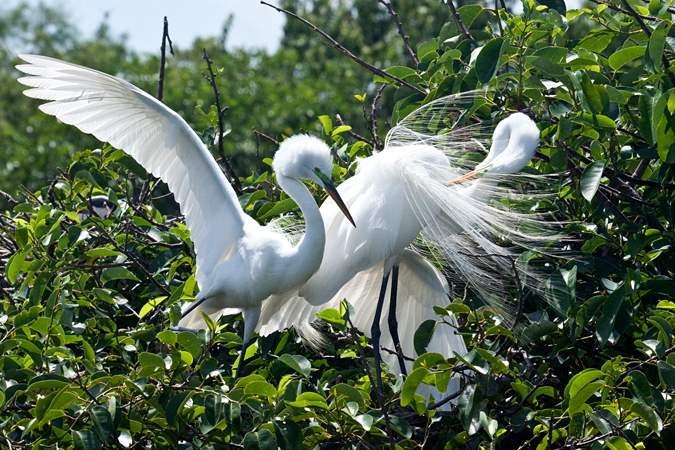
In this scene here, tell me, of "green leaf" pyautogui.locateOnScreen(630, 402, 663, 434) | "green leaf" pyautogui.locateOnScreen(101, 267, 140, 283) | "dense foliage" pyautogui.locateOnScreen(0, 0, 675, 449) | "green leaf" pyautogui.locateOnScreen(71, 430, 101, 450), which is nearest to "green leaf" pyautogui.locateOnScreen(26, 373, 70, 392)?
"dense foliage" pyautogui.locateOnScreen(0, 0, 675, 449)

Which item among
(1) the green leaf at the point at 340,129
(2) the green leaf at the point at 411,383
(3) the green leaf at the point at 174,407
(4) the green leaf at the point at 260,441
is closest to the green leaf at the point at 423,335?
(2) the green leaf at the point at 411,383

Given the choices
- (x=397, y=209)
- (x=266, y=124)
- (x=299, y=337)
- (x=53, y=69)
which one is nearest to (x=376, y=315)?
(x=299, y=337)

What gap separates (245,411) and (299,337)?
0.61 metres

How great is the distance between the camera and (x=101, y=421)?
1.53 metres

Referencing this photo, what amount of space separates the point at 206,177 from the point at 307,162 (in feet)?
1.25

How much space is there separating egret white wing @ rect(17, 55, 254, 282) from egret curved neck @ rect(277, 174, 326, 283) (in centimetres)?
25

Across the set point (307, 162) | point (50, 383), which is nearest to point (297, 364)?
point (50, 383)

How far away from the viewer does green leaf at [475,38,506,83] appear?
6.31ft

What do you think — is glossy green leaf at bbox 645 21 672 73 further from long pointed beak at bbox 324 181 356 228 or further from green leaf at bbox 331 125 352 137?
green leaf at bbox 331 125 352 137

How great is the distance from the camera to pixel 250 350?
212cm

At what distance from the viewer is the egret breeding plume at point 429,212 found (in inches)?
86.0

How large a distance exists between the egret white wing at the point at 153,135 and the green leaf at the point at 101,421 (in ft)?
2.92

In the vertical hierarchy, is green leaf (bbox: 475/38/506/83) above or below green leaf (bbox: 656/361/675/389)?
above

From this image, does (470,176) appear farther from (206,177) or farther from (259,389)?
(259,389)
